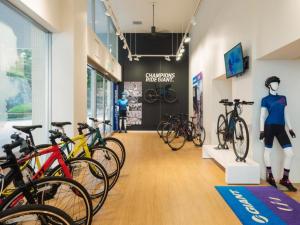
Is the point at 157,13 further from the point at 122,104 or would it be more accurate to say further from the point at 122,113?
the point at 122,113

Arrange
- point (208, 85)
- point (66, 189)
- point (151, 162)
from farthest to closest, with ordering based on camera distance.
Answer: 1. point (208, 85)
2. point (151, 162)
3. point (66, 189)

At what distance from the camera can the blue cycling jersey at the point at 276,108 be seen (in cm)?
443

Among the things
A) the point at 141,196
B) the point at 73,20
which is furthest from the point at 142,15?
the point at 141,196

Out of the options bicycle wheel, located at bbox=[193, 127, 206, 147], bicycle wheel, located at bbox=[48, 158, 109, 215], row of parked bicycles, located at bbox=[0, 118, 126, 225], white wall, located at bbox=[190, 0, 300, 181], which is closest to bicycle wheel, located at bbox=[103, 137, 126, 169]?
row of parked bicycles, located at bbox=[0, 118, 126, 225]

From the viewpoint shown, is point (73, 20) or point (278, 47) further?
point (73, 20)

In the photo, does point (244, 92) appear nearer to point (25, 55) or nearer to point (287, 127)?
point (287, 127)

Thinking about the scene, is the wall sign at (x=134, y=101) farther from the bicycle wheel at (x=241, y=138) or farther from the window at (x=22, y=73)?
the window at (x=22, y=73)

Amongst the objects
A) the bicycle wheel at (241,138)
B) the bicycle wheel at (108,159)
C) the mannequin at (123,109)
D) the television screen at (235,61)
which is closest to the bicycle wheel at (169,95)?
the mannequin at (123,109)

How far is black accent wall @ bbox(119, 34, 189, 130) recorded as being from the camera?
1325cm

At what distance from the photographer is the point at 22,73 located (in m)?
4.05

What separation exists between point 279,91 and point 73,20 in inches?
147

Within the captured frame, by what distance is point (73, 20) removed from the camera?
16.3 ft

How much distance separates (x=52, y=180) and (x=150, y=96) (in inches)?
441

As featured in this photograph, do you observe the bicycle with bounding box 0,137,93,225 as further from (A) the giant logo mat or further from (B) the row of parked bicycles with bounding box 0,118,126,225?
(A) the giant logo mat
